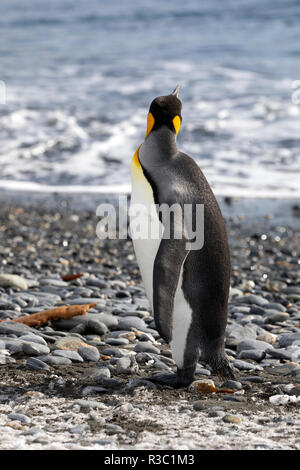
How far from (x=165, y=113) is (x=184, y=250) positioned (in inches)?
31.7

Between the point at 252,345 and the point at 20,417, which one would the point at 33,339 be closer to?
the point at 20,417

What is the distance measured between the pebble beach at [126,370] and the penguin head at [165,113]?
1339 millimetres

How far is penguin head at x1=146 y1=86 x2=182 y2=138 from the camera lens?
12.4ft

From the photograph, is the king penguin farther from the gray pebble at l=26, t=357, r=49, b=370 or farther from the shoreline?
the shoreline

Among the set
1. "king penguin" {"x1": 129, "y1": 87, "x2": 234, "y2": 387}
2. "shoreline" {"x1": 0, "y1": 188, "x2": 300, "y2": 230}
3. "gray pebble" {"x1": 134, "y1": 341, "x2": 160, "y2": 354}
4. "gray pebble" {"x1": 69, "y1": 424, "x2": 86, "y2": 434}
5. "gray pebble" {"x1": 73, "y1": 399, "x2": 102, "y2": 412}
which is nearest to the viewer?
"gray pebble" {"x1": 69, "y1": 424, "x2": 86, "y2": 434}

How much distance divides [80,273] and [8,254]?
1222mm

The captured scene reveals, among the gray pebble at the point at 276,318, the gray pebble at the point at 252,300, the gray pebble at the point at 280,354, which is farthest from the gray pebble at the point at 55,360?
the gray pebble at the point at 252,300

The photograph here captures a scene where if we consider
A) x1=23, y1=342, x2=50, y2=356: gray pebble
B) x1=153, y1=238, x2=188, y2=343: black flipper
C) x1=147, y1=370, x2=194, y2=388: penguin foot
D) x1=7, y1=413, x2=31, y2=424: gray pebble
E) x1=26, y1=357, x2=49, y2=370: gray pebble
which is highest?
x1=153, y1=238, x2=188, y2=343: black flipper

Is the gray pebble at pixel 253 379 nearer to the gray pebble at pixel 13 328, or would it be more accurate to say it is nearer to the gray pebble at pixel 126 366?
the gray pebble at pixel 126 366

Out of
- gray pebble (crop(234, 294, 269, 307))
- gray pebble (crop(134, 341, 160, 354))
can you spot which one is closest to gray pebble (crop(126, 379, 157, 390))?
gray pebble (crop(134, 341, 160, 354))

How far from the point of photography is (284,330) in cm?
496
